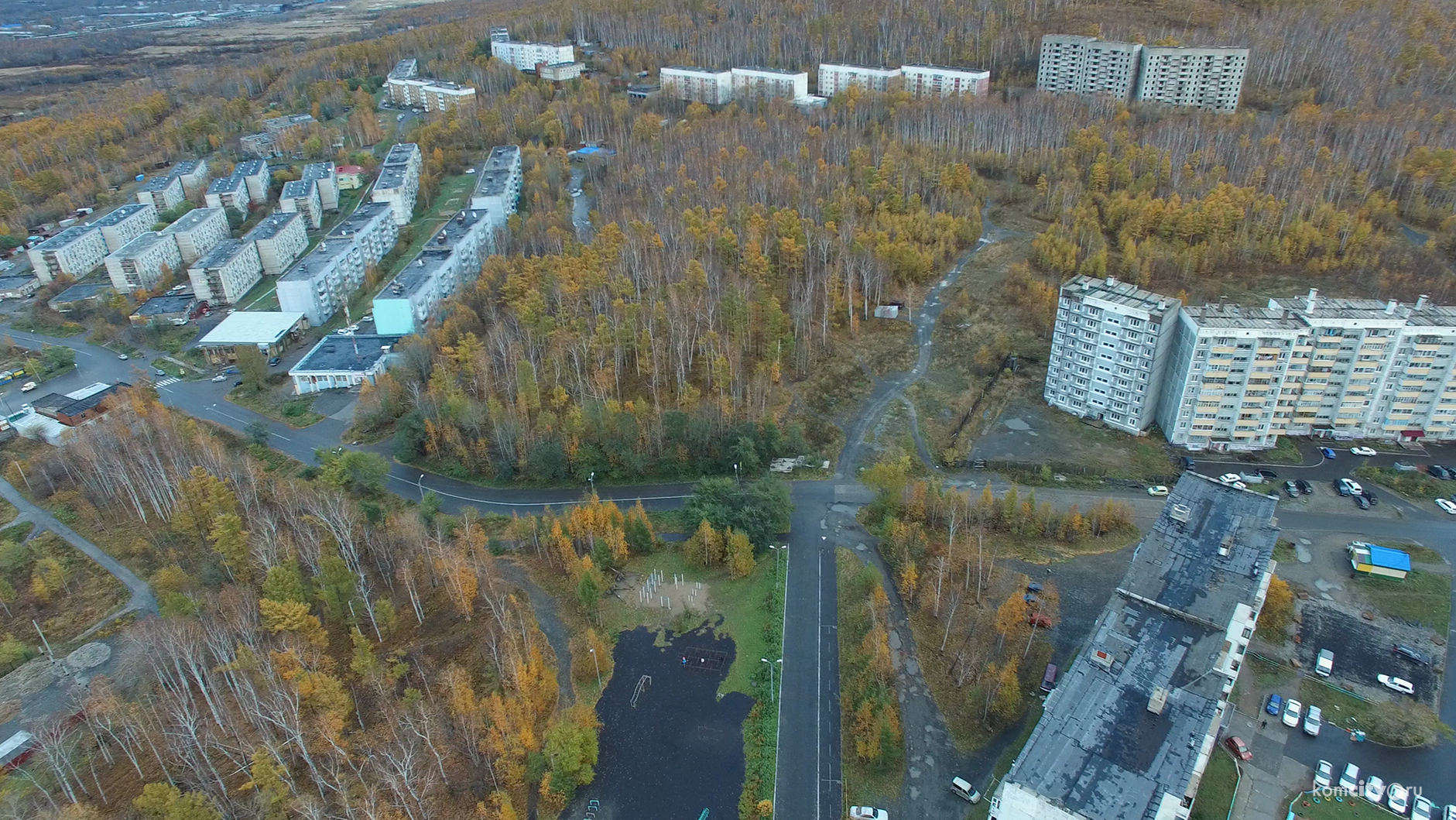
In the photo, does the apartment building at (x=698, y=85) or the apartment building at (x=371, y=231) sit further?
the apartment building at (x=698, y=85)

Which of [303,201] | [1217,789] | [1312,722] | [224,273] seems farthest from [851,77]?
[1217,789]

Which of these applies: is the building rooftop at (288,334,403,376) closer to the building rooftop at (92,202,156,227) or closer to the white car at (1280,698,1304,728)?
the building rooftop at (92,202,156,227)

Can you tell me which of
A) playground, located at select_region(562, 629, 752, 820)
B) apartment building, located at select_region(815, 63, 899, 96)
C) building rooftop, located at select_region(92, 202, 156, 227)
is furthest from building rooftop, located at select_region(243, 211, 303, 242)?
apartment building, located at select_region(815, 63, 899, 96)

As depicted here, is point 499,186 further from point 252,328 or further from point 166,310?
point 166,310

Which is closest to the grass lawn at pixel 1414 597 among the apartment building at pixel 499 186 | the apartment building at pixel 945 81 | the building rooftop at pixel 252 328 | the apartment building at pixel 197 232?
the building rooftop at pixel 252 328

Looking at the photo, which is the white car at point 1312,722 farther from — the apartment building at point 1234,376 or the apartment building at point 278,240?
the apartment building at point 278,240

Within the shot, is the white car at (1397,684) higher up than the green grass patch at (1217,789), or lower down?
higher up
